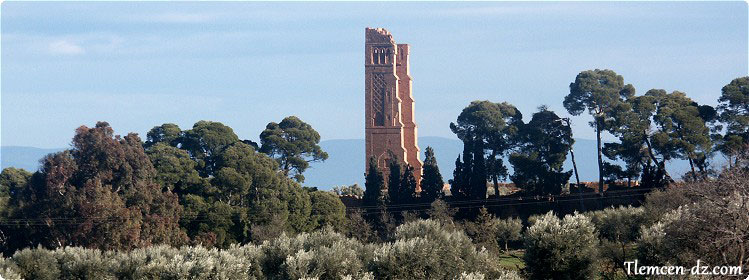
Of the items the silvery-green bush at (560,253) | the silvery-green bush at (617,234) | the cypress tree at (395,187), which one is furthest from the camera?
the cypress tree at (395,187)

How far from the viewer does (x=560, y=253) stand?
40.0m

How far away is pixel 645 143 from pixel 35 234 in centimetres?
3115

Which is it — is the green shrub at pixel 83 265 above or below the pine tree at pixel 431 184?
below

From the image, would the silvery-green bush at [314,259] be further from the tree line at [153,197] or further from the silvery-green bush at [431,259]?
the tree line at [153,197]

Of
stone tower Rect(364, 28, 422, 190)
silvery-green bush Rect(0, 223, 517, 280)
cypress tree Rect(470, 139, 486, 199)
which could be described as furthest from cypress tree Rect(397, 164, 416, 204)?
silvery-green bush Rect(0, 223, 517, 280)

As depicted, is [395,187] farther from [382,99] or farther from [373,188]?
[382,99]

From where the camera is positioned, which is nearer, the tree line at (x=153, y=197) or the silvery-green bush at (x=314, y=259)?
the silvery-green bush at (x=314, y=259)

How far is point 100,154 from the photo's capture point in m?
59.2

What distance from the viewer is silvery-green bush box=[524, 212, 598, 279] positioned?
39938 mm

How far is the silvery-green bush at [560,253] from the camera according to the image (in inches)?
1572

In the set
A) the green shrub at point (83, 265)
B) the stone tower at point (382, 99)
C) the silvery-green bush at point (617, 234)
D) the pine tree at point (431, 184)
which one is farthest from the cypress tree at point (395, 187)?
the green shrub at point (83, 265)

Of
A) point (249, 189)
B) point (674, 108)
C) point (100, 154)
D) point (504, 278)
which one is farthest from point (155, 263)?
point (674, 108)

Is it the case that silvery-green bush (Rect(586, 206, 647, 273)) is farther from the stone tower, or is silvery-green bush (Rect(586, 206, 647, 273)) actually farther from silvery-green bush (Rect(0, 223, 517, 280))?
the stone tower

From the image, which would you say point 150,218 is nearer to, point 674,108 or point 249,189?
point 249,189
